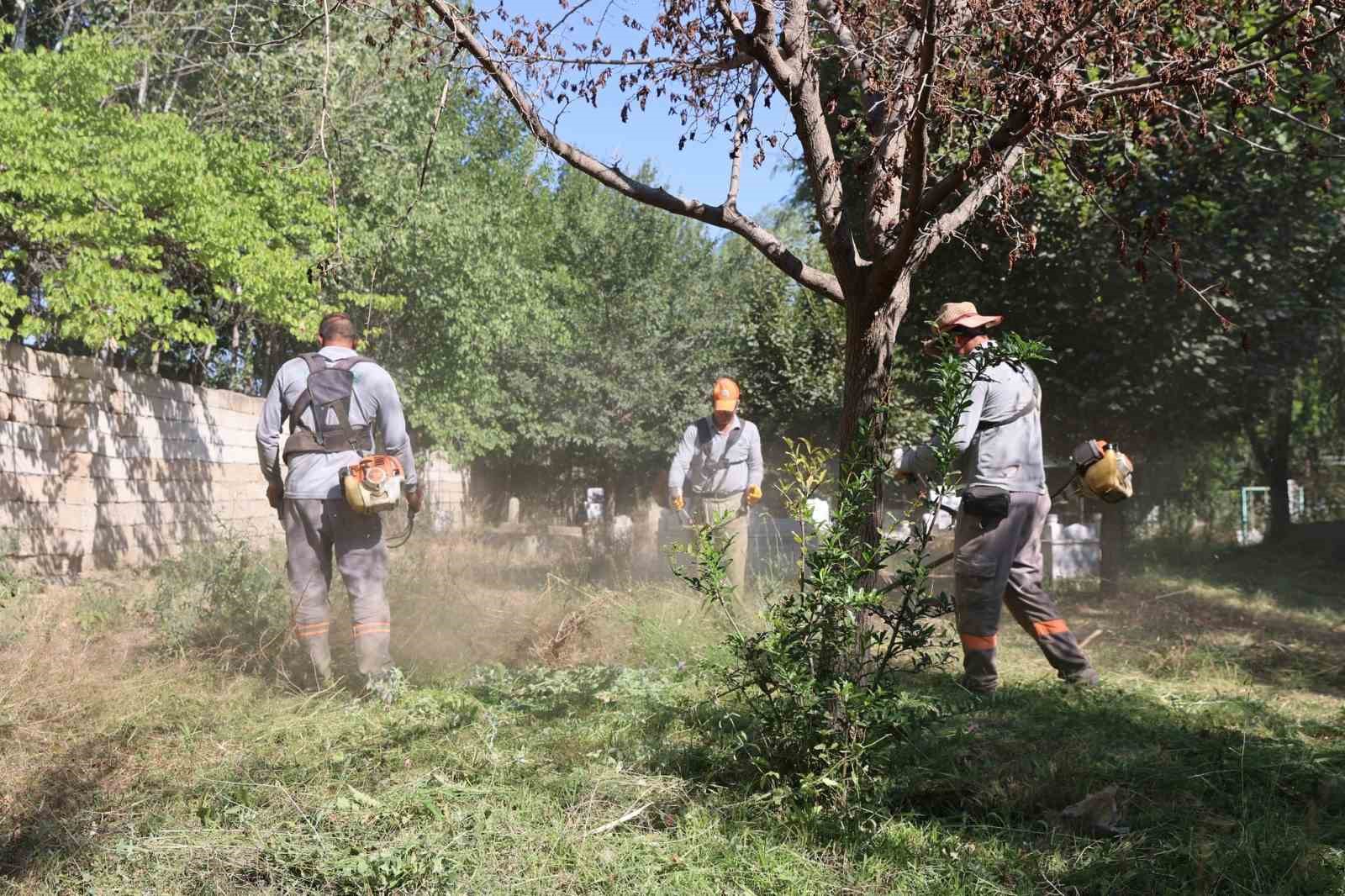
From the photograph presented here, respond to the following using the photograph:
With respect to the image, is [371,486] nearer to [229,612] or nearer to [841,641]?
[229,612]

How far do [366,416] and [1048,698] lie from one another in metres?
3.56

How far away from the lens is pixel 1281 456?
18.7m

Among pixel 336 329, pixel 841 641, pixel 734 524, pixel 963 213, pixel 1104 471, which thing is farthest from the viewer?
pixel 734 524

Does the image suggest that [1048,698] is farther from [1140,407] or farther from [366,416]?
[1140,407]

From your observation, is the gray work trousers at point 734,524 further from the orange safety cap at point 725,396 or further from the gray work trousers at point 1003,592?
the gray work trousers at point 1003,592

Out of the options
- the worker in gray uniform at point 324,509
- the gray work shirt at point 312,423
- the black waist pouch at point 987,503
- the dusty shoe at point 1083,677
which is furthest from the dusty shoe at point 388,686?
the dusty shoe at point 1083,677

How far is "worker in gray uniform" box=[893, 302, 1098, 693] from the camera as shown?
486 cm

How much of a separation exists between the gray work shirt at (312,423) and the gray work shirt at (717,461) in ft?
8.87

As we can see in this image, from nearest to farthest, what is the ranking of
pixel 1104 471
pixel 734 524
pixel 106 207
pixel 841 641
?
pixel 841 641 → pixel 1104 471 → pixel 734 524 → pixel 106 207

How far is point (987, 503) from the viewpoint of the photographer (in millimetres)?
4887

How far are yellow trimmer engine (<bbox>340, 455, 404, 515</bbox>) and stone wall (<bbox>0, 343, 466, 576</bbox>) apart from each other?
15.5 feet

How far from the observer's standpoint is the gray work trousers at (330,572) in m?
5.24

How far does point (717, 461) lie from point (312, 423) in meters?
3.28

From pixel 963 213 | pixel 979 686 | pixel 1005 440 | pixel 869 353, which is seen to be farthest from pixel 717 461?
pixel 963 213
